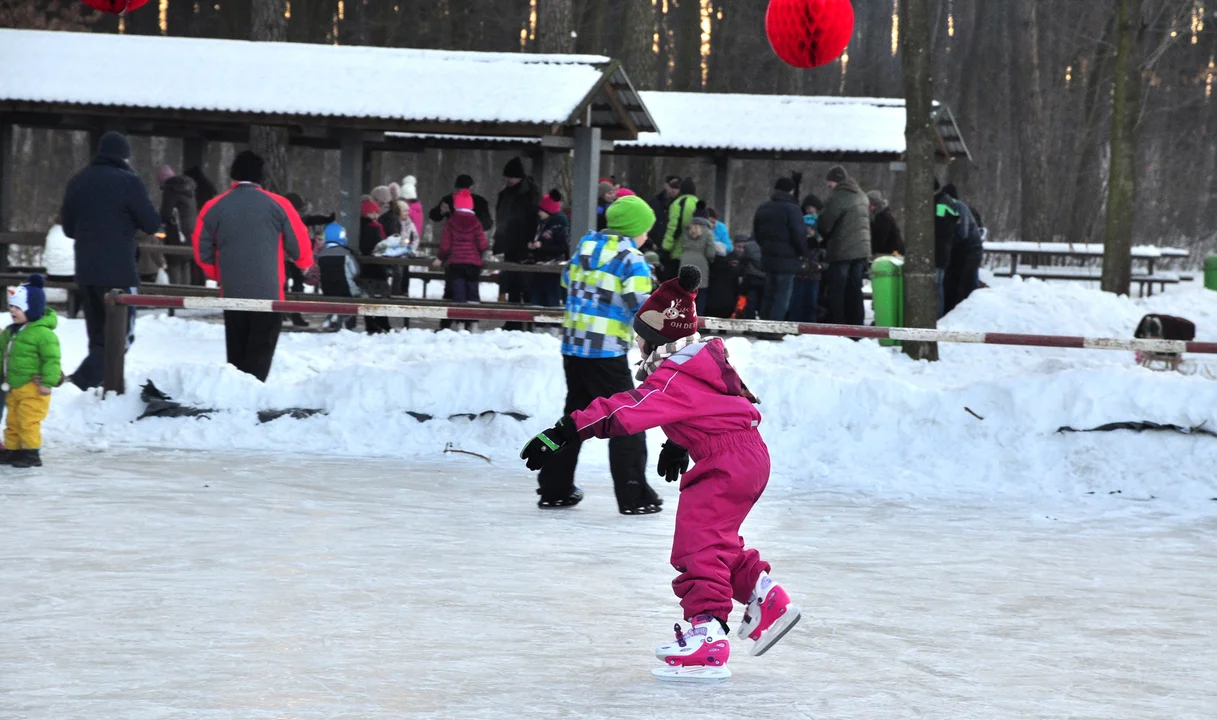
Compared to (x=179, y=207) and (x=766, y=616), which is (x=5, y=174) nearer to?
(x=179, y=207)

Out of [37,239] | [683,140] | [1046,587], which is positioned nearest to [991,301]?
[683,140]

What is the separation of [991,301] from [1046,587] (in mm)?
12101

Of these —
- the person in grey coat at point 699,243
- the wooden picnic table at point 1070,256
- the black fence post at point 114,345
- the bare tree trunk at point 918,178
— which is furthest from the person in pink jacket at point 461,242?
the wooden picnic table at point 1070,256

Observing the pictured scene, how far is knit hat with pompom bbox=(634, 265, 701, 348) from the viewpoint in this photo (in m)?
5.10

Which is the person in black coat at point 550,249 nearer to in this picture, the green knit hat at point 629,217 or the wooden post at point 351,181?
the wooden post at point 351,181

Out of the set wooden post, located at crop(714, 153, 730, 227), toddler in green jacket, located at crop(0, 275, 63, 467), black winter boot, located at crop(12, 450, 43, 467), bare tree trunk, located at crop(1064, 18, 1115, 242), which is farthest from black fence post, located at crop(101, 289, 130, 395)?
bare tree trunk, located at crop(1064, 18, 1115, 242)

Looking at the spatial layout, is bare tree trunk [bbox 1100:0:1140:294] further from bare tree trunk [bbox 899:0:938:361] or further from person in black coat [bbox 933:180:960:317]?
bare tree trunk [bbox 899:0:938:361]

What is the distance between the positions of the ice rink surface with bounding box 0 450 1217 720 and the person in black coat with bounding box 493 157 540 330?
28.1 ft

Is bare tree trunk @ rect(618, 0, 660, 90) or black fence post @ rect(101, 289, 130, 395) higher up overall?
bare tree trunk @ rect(618, 0, 660, 90)

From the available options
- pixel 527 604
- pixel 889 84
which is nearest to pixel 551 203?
pixel 527 604

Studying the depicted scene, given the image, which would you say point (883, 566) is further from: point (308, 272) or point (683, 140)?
point (683, 140)

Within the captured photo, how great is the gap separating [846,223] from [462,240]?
404 centimetres

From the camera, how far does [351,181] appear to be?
704 inches

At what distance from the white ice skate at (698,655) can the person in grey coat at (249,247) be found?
21.7ft
